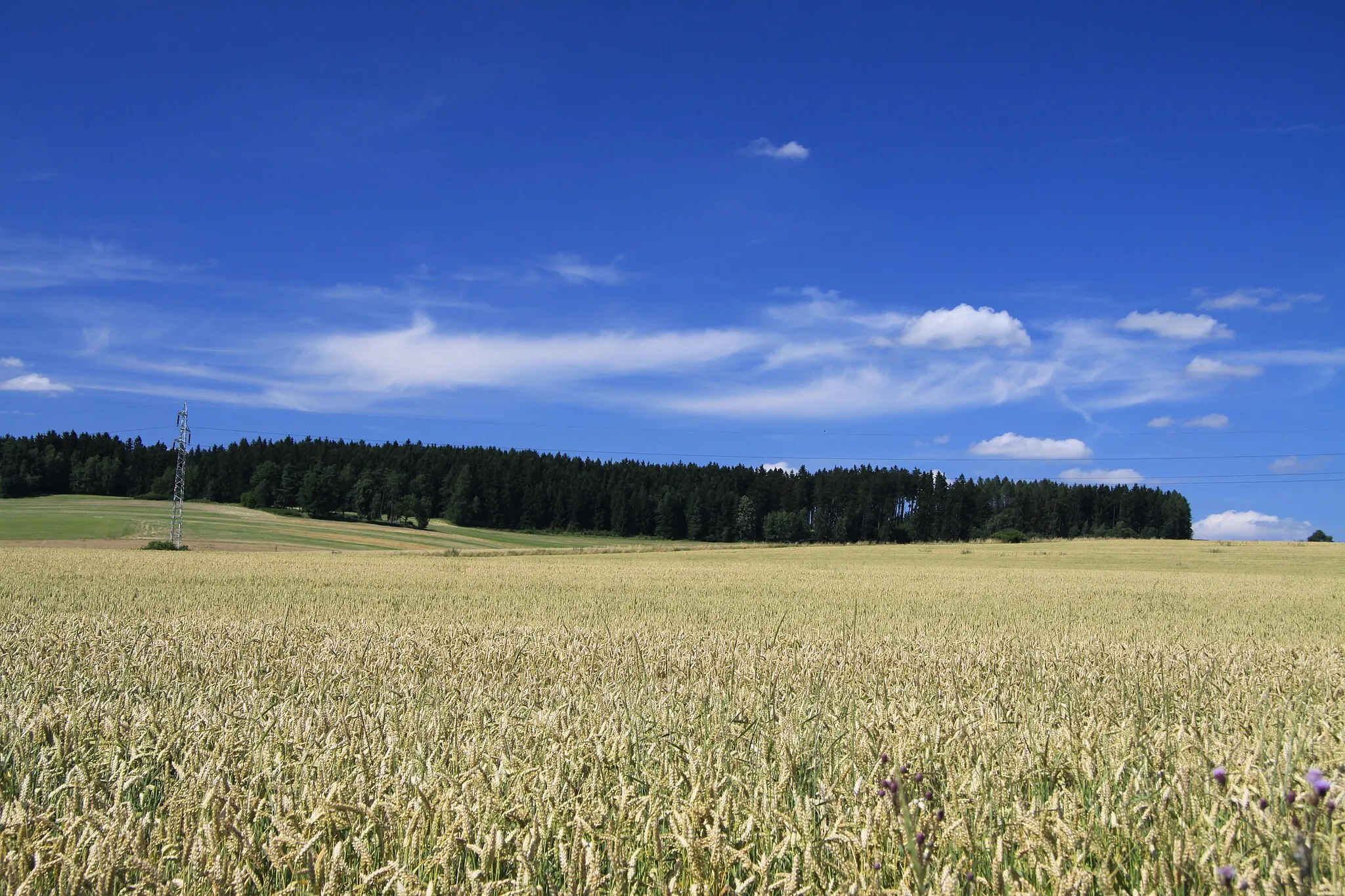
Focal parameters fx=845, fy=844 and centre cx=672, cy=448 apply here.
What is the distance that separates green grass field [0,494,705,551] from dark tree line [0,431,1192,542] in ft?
42.9

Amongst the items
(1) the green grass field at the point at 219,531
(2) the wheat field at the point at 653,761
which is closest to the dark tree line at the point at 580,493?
(1) the green grass field at the point at 219,531

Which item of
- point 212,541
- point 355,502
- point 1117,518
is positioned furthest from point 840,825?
point 1117,518

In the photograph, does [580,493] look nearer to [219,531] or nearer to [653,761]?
[219,531]

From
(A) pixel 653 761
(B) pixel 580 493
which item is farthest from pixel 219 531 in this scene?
(A) pixel 653 761

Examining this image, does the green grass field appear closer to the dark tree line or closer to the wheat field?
the dark tree line

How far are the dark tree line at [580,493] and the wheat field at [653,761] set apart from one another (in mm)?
104884

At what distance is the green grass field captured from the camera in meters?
64.6

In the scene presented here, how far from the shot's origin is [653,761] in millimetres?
3855

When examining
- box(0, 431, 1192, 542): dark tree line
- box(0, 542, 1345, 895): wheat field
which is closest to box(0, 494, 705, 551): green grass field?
box(0, 431, 1192, 542): dark tree line

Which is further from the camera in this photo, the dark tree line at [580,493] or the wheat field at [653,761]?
the dark tree line at [580,493]

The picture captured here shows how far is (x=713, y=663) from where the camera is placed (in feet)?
24.5

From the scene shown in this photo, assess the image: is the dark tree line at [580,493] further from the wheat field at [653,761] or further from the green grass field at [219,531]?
the wheat field at [653,761]

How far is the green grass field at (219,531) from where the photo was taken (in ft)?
212

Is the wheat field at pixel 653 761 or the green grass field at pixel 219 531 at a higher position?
the wheat field at pixel 653 761
